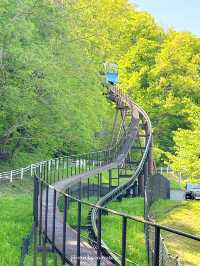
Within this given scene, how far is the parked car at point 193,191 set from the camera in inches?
1656

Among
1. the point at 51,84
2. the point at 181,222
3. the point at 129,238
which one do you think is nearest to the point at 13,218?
the point at 129,238

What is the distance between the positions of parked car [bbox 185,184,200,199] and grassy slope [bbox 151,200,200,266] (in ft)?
7.80

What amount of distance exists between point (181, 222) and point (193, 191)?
11703mm

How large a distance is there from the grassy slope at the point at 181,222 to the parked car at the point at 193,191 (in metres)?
2.38

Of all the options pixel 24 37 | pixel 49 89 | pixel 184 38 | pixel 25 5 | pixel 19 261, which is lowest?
pixel 19 261

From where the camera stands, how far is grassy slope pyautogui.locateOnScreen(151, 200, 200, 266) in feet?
73.8

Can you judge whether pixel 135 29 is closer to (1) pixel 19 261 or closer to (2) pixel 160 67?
(2) pixel 160 67

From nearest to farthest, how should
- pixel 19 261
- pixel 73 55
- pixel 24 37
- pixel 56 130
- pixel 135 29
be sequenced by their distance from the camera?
pixel 19 261, pixel 24 37, pixel 56 130, pixel 73 55, pixel 135 29

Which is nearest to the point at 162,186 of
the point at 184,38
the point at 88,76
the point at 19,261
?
the point at 88,76

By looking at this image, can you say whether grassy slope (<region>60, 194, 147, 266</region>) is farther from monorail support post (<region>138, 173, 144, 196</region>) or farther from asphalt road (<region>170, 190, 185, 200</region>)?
asphalt road (<region>170, 190, 185, 200</region>)

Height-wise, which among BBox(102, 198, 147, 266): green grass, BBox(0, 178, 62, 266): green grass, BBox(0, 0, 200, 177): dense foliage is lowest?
BBox(102, 198, 147, 266): green grass

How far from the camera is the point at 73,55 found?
34719 mm

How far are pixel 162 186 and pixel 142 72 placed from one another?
26644 millimetres

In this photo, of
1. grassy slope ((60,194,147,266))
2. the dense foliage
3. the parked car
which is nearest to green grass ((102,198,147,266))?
grassy slope ((60,194,147,266))
